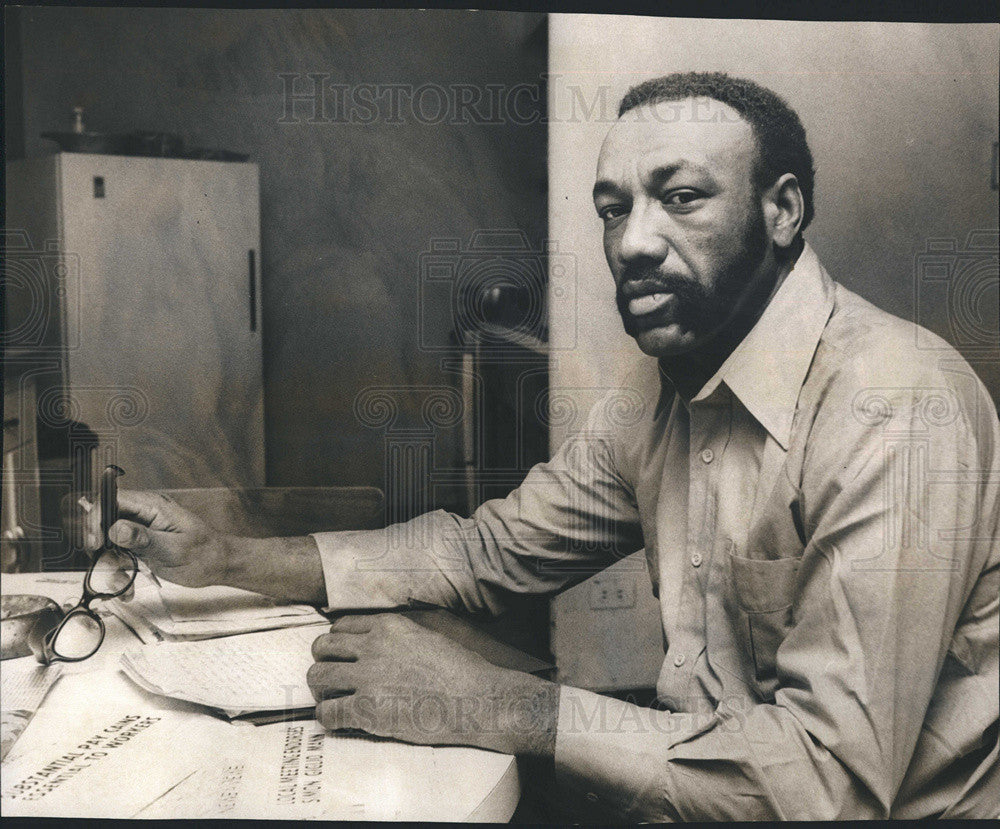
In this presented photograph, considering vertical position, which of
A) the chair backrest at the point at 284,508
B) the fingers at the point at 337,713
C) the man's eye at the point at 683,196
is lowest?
the fingers at the point at 337,713

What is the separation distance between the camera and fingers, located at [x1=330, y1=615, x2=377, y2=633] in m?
1.84

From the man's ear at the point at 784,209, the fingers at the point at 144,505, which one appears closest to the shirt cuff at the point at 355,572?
the fingers at the point at 144,505

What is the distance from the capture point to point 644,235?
179cm

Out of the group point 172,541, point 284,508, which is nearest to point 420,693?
point 284,508

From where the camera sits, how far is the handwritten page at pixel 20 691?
5.96ft

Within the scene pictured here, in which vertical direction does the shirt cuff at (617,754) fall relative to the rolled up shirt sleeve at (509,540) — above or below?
below

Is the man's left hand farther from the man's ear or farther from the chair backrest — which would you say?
the man's ear

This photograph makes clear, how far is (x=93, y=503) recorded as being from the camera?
185cm

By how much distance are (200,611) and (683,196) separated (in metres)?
1.18

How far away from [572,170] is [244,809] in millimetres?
1325

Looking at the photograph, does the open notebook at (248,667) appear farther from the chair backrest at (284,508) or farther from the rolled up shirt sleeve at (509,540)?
the chair backrest at (284,508)

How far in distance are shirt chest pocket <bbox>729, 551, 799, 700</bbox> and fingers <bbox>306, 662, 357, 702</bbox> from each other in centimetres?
72

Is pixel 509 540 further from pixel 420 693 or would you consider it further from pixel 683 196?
pixel 683 196

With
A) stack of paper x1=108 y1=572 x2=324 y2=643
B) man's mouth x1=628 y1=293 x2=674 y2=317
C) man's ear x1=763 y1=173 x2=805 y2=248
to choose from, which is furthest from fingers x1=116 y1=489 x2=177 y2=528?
man's ear x1=763 y1=173 x2=805 y2=248
